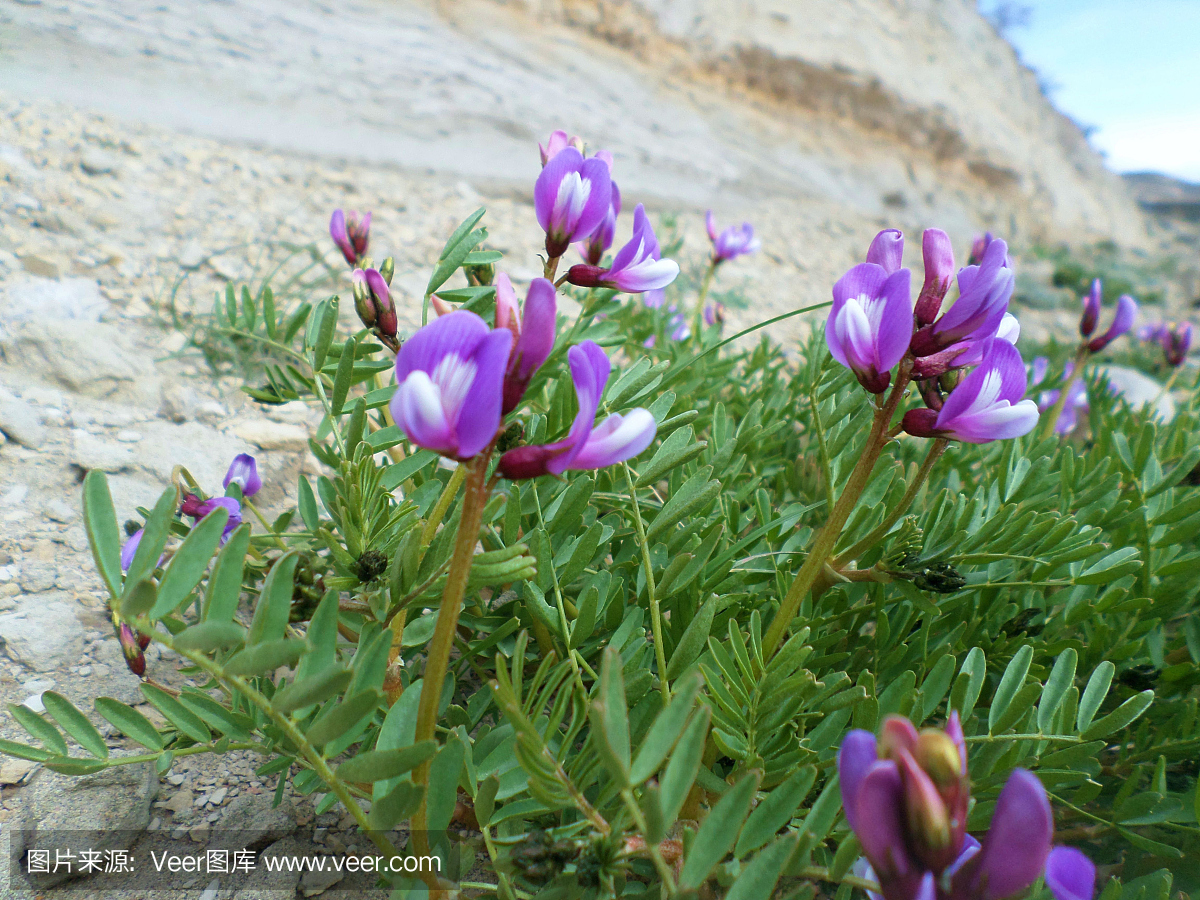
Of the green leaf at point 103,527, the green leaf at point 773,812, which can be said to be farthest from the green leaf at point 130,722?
the green leaf at point 773,812

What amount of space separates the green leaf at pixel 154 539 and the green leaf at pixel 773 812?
0.51 metres

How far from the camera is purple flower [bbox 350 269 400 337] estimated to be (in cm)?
84

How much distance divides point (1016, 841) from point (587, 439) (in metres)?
0.35

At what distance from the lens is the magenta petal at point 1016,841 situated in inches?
15.3

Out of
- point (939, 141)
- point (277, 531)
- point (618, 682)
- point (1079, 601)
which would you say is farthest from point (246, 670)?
→ point (939, 141)

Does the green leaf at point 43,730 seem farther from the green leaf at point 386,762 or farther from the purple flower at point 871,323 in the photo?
the purple flower at point 871,323

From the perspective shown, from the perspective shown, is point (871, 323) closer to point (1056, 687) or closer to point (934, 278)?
point (934, 278)

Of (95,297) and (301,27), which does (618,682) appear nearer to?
(95,297)

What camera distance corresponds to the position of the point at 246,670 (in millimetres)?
483

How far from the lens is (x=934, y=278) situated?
681 mm

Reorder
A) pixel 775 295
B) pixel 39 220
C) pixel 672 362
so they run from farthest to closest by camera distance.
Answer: pixel 775 295
pixel 39 220
pixel 672 362

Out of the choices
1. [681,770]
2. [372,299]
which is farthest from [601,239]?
[681,770]

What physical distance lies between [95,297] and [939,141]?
9.12m

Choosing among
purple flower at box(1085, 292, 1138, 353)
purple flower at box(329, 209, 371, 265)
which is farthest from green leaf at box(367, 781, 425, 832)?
purple flower at box(1085, 292, 1138, 353)
